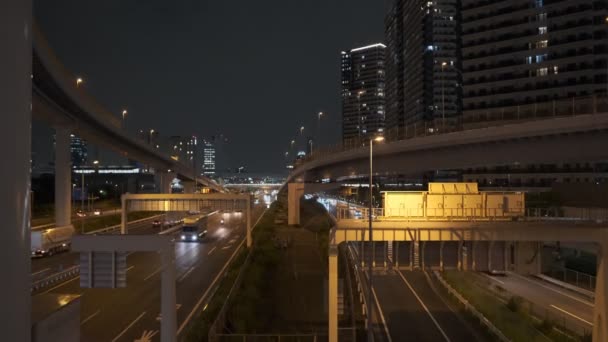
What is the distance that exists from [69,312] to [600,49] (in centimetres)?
8097

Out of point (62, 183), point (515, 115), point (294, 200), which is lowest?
point (294, 200)

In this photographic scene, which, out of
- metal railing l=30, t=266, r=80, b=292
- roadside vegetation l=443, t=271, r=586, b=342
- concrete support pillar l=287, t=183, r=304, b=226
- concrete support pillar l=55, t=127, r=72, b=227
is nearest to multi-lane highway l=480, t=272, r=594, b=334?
roadside vegetation l=443, t=271, r=586, b=342

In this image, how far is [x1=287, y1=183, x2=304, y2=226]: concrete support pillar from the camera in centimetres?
6450

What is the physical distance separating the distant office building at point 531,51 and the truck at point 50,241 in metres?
58.5

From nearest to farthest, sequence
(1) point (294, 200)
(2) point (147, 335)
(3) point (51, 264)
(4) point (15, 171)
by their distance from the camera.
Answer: (4) point (15, 171)
(2) point (147, 335)
(3) point (51, 264)
(1) point (294, 200)

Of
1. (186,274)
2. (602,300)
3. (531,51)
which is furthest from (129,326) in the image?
(531,51)

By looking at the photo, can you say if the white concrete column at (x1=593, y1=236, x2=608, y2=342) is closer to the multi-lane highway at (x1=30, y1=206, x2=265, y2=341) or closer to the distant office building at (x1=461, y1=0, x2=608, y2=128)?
the multi-lane highway at (x1=30, y1=206, x2=265, y2=341)

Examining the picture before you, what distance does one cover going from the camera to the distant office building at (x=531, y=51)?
7100cm

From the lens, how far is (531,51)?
76812 millimetres

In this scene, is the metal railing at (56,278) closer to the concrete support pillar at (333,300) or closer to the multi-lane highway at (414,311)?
the concrete support pillar at (333,300)

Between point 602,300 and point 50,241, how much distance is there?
37.0 m

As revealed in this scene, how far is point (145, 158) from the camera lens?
66688 millimetres

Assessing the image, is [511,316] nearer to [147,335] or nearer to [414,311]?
[414,311]

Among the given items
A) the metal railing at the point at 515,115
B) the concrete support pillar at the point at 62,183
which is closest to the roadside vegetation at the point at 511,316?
the metal railing at the point at 515,115
